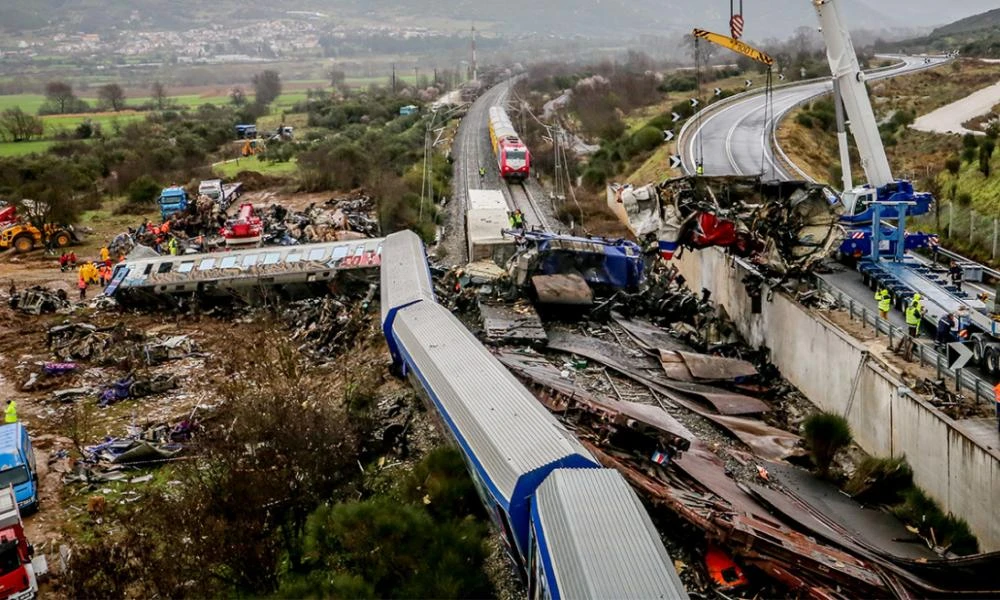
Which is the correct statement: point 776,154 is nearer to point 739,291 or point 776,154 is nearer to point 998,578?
point 739,291

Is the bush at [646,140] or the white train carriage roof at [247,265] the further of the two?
the bush at [646,140]

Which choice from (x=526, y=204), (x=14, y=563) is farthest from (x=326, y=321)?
(x=526, y=204)

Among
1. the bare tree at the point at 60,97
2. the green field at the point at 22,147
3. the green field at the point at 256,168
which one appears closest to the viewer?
the green field at the point at 256,168

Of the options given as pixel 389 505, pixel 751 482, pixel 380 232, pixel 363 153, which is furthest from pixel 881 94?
pixel 389 505


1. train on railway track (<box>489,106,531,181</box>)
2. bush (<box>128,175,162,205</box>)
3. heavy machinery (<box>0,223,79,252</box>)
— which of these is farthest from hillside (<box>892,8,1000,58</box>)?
heavy machinery (<box>0,223,79,252</box>)

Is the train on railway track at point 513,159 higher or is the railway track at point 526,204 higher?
the train on railway track at point 513,159

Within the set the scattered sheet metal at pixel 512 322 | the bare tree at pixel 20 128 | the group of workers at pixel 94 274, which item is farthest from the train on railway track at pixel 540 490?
the bare tree at pixel 20 128

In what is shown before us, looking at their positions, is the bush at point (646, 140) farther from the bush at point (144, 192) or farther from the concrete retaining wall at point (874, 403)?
the bush at point (144, 192)

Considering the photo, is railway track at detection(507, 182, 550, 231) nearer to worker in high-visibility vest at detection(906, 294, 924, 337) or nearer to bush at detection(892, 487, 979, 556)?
worker in high-visibility vest at detection(906, 294, 924, 337)
